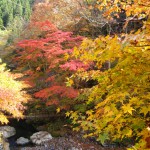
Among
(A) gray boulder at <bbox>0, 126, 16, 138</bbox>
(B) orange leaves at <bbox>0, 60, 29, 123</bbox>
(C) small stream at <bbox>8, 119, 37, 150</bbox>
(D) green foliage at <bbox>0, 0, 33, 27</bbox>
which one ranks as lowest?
(C) small stream at <bbox>8, 119, 37, 150</bbox>

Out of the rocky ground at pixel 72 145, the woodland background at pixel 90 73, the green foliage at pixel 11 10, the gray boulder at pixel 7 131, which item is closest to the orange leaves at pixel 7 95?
the woodland background at pixel 90 73

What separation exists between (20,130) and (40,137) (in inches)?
84.0

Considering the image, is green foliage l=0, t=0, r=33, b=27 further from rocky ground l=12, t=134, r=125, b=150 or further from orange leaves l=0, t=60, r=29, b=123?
orange leaves l=0, t=60, r=29, b=123

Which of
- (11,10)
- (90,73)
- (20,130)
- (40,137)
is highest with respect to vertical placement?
(11,10)

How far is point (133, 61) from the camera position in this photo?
9.37ft

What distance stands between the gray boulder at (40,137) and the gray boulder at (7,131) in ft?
4.85

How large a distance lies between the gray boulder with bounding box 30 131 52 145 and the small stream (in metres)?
0.29

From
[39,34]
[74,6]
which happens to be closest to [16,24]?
[39,34]

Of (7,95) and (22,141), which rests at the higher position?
(7,95)

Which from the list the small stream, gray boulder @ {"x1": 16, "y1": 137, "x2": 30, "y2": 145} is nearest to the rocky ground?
gray boulder @ {"x1": 16, "y1": 137, "x2": 30, "y2": 145}

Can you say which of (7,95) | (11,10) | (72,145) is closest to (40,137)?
(72,145)

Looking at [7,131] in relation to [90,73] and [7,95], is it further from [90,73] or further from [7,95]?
[90,73]

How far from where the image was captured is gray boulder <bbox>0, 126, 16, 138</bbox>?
11.9 m

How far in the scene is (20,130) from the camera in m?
12.6
